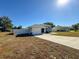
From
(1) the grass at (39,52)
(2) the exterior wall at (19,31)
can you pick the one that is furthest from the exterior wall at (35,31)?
(1) the grass at (39,52)

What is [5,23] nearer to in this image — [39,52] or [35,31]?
[35,31]

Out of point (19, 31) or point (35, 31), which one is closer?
point (35, 31)

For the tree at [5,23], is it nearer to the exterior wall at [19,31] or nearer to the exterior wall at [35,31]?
the exterior wall at [19,31]

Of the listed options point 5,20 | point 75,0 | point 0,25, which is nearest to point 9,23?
point 5,20

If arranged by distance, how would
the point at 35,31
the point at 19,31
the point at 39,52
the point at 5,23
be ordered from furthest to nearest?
the point at 5,23 → the point at 19,31 → the point at 35,31 → the point at 39,52

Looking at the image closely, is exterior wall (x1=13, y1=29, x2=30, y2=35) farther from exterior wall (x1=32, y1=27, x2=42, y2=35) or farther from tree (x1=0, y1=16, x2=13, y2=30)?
tree (x1=0, y1=16, x2=13, y2=30)

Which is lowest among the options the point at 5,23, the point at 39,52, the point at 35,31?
the point at 39,52

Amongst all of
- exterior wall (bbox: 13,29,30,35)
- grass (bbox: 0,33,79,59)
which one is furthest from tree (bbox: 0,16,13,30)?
grass (bbox: 0,33,79,59)

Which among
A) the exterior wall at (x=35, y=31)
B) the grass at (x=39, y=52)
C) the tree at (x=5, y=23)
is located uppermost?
the tree at (x=5, y=23)

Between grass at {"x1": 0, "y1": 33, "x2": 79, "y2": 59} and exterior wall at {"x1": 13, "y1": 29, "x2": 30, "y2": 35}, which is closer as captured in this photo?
grass at {"x1": 0, "y1": 33, "x2": 79, "y2": 59}

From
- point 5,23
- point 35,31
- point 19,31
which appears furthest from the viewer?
point 5,23

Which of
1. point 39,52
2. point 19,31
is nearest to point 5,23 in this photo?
point 19,31

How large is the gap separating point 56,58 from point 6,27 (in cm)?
5939

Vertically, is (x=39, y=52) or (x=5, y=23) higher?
(x=5, y=23)
